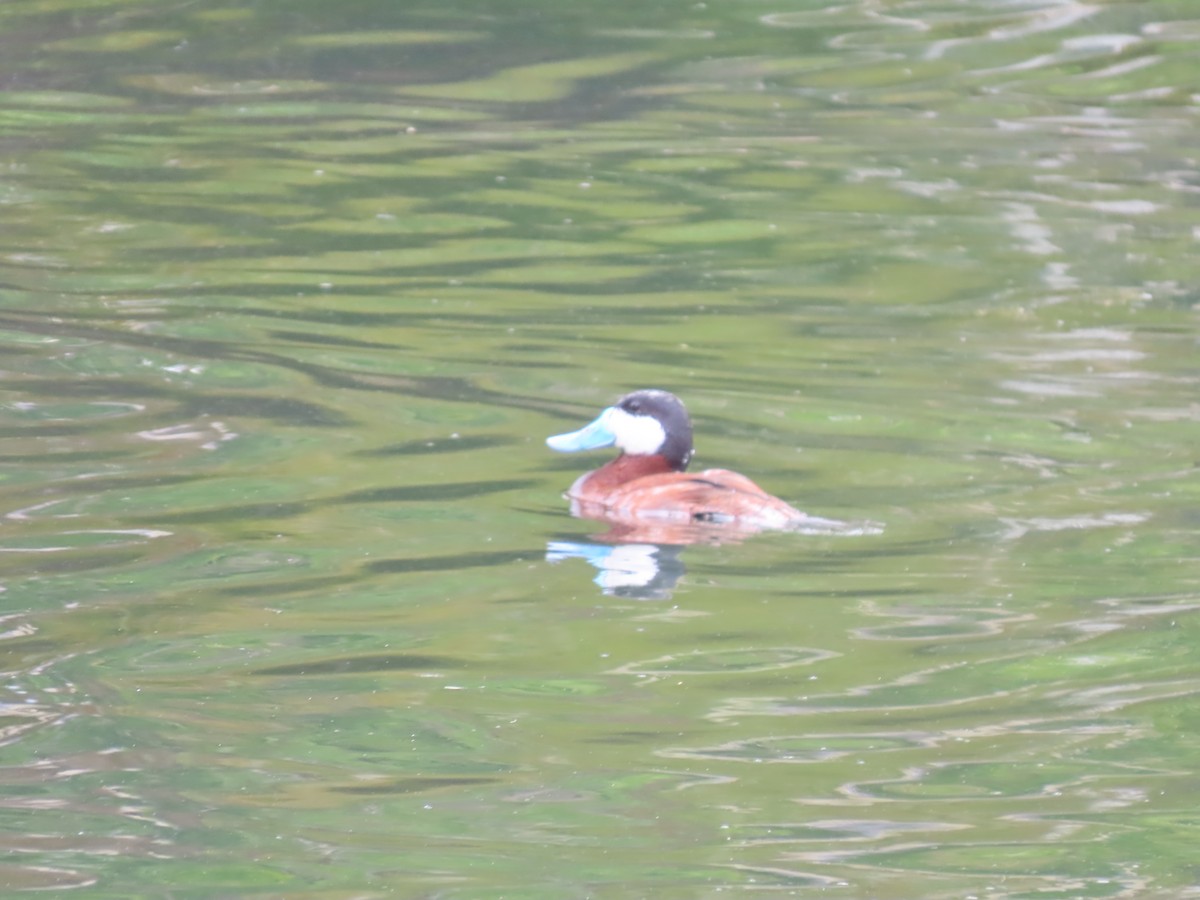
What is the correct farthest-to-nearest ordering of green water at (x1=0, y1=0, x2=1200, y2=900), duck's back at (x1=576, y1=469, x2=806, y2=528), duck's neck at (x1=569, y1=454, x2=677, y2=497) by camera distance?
duck's neck at (x1=569, y1=454, x2=677, y2=497) → duck's back at (x1=576, y1=469, x2=806, y2=528) → green water at (x1=0, y1=0, x2=1200, y2=900)

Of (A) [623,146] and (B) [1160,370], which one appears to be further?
(A) [623,146]

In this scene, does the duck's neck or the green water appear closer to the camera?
the green water

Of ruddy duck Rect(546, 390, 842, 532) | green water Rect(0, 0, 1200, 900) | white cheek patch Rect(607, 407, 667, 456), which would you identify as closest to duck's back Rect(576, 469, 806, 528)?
ruddy duck Rect(546, 390, 842, 532)

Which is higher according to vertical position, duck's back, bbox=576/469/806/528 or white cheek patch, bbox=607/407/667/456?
white cheek patch, bbox=607/407/667/456

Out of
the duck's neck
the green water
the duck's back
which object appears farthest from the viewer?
the duck's neck

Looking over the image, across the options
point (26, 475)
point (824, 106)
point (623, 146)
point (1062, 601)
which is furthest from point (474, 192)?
point (1062, 601)

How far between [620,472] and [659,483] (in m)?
0.31

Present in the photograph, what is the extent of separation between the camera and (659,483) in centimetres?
840

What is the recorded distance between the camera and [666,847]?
5477 mm

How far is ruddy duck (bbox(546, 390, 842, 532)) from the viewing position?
8.07 meters

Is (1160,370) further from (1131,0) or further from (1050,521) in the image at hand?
(1131,0)

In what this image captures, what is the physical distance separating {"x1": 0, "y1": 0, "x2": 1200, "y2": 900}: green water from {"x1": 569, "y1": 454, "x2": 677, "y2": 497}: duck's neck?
13 cm

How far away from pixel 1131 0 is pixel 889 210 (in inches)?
311

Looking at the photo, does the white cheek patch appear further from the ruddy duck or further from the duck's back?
the duck's back
